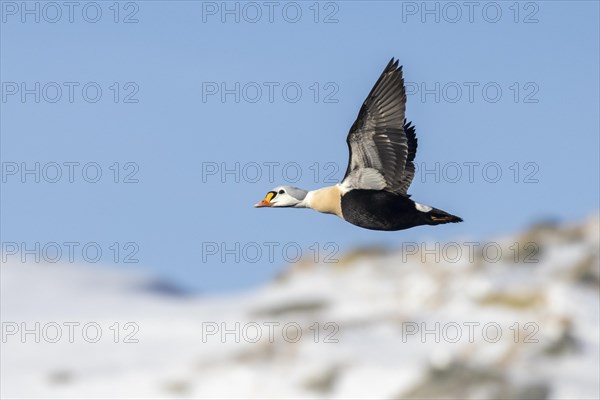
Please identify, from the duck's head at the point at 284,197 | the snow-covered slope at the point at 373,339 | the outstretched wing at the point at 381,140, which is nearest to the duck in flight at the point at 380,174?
the outstretched wing at the point at 381,140

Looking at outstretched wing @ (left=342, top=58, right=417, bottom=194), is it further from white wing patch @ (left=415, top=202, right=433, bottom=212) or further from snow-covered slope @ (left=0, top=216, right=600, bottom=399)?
snow-covered slope @ (left=0, top=216, right=600, bottom=399)

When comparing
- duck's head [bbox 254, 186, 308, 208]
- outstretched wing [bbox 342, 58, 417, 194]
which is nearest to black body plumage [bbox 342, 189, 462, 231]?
outstretched wing [bbox 342, 58, 417, 194]

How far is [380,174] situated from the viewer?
90.1 ft

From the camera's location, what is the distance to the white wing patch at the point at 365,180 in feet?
90.1

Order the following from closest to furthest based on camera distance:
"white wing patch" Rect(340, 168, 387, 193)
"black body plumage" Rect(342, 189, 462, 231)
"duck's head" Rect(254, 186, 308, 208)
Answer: "black body plumage" Rect(342, 189, 462, 231)
"white wing patch" Rect(340, 168, 387, 193)
"duck's head" Rect(254, 186, 308, 208)

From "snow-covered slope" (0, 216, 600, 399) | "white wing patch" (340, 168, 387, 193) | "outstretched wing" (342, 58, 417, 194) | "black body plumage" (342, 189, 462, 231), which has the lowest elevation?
"snow-covered slope" (0, 216, 600, 399)

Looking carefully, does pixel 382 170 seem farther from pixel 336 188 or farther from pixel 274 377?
pixel 274 377

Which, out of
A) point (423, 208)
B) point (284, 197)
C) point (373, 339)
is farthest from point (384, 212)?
point (373, 339)

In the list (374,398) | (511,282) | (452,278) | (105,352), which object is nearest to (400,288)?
(452,278)

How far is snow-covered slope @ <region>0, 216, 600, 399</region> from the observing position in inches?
4058

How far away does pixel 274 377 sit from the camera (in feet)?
390

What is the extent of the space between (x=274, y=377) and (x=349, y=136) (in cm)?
9270

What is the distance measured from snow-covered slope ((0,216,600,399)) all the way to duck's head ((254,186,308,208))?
70.1m

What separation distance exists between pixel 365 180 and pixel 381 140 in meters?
0.82
